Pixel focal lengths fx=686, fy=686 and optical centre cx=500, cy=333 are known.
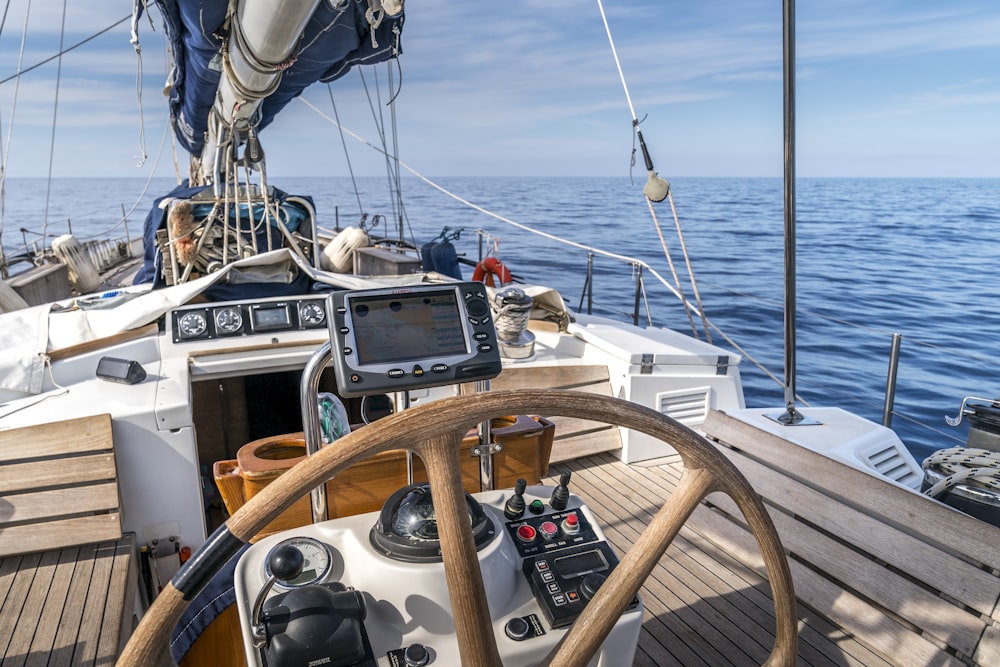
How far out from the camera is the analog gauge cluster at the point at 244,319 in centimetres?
349

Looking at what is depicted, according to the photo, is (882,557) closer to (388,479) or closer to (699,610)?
(699,610)

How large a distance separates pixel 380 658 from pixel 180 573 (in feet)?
1.87

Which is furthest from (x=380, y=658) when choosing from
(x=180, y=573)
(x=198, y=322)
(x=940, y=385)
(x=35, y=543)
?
(x=940, y=385)

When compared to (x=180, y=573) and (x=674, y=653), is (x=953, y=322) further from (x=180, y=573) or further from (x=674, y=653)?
(x=180, y=573)

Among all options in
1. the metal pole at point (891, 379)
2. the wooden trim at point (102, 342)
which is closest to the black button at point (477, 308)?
the wooden trim at point (102, 342)

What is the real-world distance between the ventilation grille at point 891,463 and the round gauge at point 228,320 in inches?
117

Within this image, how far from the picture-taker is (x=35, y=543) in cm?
263

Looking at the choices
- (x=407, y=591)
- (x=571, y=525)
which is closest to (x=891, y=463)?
(x=571, y=525)

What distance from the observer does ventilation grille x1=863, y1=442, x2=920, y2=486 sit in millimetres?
2725

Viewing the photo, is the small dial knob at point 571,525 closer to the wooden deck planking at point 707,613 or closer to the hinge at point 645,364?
the wooden deck planking at point 707,613

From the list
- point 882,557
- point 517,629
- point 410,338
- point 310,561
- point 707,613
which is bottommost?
point 707,613

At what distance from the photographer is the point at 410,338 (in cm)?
150

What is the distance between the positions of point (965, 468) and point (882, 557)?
1.49 feet

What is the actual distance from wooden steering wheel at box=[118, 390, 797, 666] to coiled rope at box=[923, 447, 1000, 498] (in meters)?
1.50
